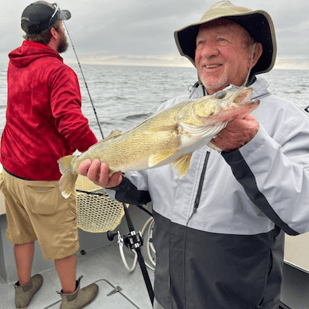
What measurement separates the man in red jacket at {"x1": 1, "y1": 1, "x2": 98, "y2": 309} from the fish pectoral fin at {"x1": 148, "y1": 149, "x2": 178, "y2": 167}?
129 cm

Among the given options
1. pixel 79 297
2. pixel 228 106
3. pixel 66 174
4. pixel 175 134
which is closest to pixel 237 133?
pixel 228 106

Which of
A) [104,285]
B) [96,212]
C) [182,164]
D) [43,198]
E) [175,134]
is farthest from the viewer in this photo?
[104,285]

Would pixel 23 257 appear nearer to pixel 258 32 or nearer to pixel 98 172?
pixel 98 172

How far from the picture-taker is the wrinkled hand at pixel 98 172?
5.75ft

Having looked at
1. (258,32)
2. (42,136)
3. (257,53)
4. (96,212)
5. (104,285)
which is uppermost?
(258,32)

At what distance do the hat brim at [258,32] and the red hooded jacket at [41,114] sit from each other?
1.00 metres

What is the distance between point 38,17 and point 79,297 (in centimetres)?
260

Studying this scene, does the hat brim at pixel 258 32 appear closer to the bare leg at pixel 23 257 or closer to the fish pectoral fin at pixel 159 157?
the fish pectoral fin at pixel 159 157

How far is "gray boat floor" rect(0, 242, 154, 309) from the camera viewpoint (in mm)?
3314

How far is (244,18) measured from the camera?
1762 millimetres

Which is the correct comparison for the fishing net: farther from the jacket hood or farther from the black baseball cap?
the black baseball cap

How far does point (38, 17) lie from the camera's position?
2.80 meters

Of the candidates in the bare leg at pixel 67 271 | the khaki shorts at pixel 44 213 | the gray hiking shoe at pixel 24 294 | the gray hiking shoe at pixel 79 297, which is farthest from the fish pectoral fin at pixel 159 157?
the gray hiking shoe at pixel 24 294

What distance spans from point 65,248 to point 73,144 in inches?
37.2
